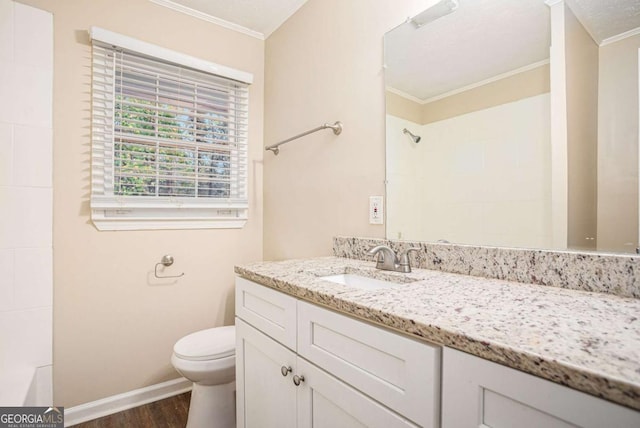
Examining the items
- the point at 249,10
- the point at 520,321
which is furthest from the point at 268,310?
the point at 249,10

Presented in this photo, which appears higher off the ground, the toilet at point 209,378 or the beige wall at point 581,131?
the beige wall at point 581,131

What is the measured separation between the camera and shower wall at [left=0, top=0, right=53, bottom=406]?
61.5 inches

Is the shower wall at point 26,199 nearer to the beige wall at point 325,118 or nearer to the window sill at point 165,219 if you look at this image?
the window sill at point 165,219

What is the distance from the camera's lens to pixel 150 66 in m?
1.95

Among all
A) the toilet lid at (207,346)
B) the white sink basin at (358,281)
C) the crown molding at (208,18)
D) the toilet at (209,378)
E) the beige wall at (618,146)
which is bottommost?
the toilet at (209,378)

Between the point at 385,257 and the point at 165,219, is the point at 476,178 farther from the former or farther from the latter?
the point at 165,219

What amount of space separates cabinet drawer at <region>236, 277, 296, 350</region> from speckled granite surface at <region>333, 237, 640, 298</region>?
1.92ft

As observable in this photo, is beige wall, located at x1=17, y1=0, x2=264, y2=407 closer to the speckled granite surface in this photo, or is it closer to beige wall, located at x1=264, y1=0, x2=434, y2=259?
beige wall, located at x1=264, y1=0, x2=434, y2=259

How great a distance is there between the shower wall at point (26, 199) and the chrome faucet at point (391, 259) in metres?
1.67

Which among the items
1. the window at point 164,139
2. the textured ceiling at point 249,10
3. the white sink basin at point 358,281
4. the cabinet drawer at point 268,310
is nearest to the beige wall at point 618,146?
the white sink basin at point 358,281

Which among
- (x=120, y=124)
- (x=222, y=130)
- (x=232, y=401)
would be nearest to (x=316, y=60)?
(x=222, y=130)

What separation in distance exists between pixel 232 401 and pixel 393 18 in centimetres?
199

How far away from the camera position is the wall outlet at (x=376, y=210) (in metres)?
1.54

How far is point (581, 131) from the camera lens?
37.7 inches
